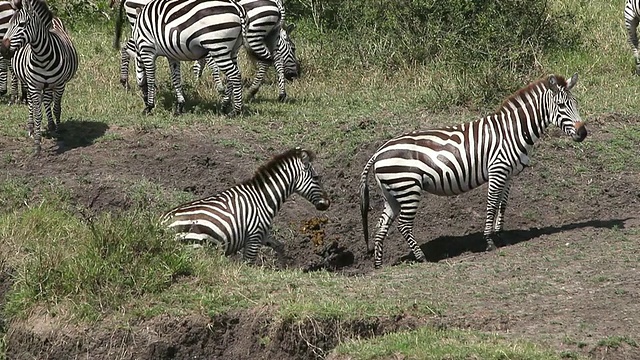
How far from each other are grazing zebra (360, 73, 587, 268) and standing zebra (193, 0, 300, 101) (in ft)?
15.1

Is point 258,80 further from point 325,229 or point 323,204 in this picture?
point 323,204

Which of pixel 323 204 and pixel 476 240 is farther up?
pixel 323 204

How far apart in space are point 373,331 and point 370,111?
20.4 feet

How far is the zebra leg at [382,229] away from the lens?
1140 centimetres

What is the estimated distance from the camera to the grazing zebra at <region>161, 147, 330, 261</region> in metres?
10.5

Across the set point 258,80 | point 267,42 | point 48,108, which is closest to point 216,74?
point 258,80

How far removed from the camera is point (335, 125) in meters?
14.3

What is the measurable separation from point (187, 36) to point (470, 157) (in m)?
4.58

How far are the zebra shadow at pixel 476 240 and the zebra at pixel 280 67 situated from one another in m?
4.75

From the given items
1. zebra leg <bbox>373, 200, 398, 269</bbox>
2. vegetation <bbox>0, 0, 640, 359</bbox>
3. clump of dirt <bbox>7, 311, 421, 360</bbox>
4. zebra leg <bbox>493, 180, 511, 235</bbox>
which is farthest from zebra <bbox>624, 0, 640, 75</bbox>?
clump of dirt <bbox>7, 311, 421, 360</bbox>

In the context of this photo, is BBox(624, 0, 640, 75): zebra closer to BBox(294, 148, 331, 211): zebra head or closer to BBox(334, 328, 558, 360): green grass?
BBox(294, 148, 331, 211): zebra head

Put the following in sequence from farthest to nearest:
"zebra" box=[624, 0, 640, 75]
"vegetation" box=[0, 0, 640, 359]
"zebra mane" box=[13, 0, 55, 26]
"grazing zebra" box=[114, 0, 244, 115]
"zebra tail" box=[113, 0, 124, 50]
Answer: "zebra tail" box=[113, 0, 124, 50] → "zebra" box=[624, 0, 640, 75] → "grazing zebra" box=[114, 0, 244, 115] → "zebra mane" box=[13, 0, 55, 26] → "vegetation" box=[0, 0, 640, 359]

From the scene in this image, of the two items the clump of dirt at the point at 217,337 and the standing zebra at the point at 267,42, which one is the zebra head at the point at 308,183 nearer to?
the clump of dirt at the point at 217,337

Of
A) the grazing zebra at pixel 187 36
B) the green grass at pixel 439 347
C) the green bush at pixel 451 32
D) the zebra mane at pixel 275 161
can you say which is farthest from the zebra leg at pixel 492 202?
the grazing zebra at pixel 187 36
